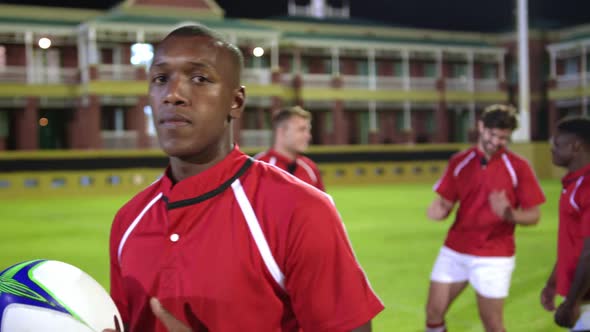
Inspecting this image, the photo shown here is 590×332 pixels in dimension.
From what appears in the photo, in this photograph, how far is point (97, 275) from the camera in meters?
10.2

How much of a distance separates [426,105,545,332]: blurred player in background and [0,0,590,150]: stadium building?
100 feet

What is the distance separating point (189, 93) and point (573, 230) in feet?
9.79

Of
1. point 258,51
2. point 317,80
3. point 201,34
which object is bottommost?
point 201,34

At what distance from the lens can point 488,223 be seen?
229 inches

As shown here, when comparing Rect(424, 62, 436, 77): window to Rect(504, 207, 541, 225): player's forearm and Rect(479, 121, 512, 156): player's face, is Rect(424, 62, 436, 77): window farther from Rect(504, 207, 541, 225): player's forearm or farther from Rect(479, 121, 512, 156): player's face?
Rect(504, 207, 541, 225): player's forearm

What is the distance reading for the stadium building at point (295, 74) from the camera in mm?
38312

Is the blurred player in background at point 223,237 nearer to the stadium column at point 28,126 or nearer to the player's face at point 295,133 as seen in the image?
the player's face at point 295,133

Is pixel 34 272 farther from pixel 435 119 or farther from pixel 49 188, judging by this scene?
pixel 435 119

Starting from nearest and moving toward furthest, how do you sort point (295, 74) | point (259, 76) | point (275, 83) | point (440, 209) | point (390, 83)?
point (440, 209) → point (275, 83) → point (259, 76) → point (295, 74) → point (390, 83)

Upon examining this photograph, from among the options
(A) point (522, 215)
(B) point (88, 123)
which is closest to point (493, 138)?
(A) point (522, 215)

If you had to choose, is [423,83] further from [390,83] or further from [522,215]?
[522,215]

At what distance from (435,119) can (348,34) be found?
8117mm

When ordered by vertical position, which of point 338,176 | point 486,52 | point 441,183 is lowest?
point 338,176

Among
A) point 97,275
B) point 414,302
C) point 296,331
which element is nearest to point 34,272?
point 296,331
